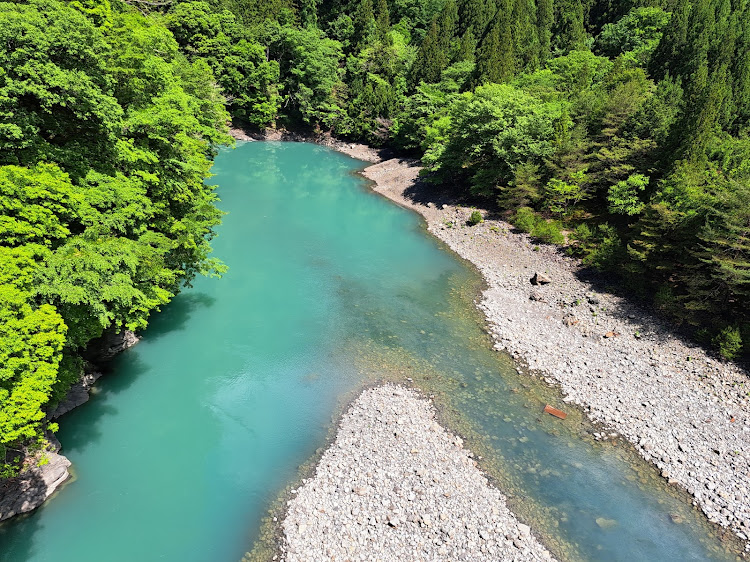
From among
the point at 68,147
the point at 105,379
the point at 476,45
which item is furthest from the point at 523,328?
the point at 476,45

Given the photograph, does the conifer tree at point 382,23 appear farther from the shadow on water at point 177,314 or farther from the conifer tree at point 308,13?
the shadow on water at point 177,314

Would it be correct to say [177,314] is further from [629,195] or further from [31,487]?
[629,195]

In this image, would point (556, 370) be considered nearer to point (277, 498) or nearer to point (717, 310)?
point (717, 310)

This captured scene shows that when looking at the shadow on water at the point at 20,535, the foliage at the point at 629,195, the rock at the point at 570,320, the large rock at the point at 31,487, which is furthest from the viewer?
the foliage at the point at 629,195

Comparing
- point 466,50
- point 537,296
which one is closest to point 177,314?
point 537,296

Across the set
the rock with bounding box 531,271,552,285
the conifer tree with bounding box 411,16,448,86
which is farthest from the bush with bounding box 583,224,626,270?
the conifer tree with bounding box 411,16,448,86

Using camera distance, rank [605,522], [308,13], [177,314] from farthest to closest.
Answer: [308,13] → [177,314] → [605,522]

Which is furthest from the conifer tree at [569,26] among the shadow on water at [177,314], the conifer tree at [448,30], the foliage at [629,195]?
the shadow on water at [177,314]
